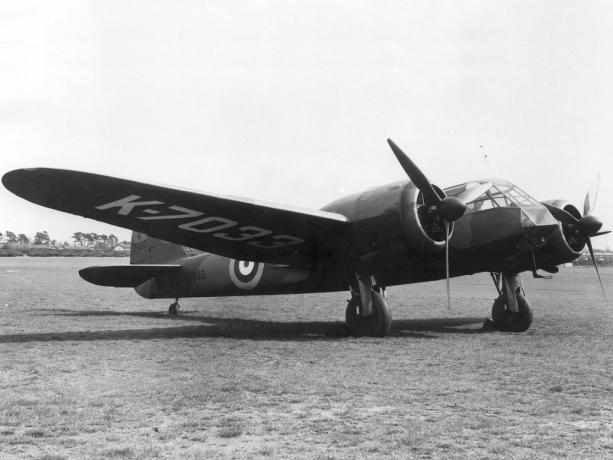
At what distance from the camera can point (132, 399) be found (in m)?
4.93

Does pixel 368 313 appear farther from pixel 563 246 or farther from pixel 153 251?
pixel 153 251

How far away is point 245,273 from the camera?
11617 mm

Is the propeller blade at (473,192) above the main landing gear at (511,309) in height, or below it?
above

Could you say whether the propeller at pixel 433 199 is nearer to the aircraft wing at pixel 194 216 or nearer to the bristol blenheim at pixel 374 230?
the bristol blenheim at pixel 374 230

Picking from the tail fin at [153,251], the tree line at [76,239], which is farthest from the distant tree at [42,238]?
the tail fin at [153,251]

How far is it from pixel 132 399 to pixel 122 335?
15.8 feet

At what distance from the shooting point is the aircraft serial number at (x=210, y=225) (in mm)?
7980

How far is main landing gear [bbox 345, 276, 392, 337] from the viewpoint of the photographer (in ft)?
30.2

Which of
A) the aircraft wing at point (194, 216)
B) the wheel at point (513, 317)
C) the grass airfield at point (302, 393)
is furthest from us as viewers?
the wheel at point (513, 317)

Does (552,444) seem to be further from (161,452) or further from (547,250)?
(547,250)

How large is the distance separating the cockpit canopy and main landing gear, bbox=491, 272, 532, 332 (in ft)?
6.37

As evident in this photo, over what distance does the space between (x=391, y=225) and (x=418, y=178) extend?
0.77 meters

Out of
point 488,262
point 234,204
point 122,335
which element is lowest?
point 122,335

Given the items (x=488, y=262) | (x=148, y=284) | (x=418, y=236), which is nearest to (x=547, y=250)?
(x=488, y=262)
